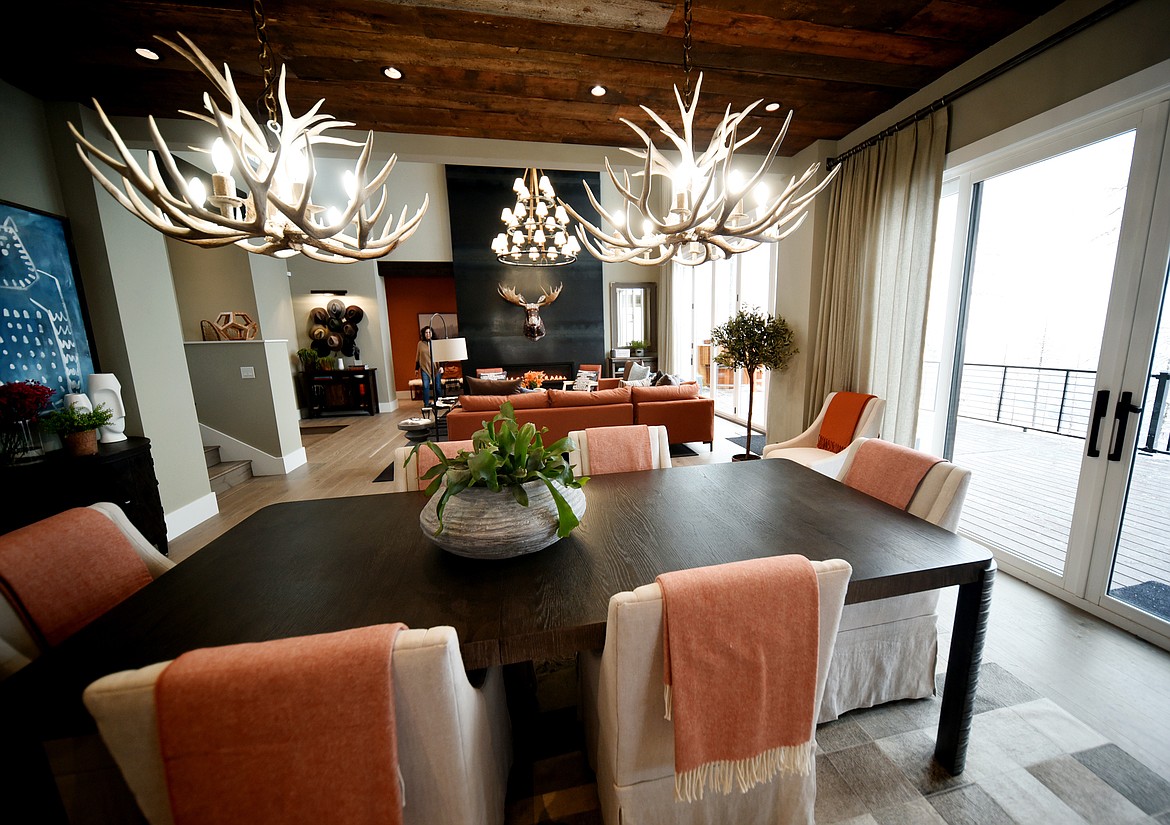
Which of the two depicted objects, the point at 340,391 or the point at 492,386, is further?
A: the point at 340,391

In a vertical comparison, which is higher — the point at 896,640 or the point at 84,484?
the point at 84,484

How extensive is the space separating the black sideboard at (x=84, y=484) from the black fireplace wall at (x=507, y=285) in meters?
5.56

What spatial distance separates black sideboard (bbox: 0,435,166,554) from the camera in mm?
2156

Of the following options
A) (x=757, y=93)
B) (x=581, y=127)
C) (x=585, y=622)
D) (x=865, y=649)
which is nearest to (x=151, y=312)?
(x=581, y=127)

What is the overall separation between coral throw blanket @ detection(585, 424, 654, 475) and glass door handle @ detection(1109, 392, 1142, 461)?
2069 millimetres

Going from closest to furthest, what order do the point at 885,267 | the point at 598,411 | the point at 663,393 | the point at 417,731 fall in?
the point at 417,731 < the point at 885,267 < the point at 598,411 < the point at 663,393

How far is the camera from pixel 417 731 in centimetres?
78

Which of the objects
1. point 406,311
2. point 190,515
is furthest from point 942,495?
point 406,311

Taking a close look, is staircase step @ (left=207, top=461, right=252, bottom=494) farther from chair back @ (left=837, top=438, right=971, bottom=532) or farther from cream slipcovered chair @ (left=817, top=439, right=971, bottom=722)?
chair back @ (left=837, top=438, right=971, bottom=532)

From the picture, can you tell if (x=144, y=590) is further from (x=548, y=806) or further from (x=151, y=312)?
(x=151, y=312)

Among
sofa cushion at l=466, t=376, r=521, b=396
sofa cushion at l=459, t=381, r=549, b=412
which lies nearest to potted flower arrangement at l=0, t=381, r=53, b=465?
sofa cushion at l=459, t=381, r=549, b=412

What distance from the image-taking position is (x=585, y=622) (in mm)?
949

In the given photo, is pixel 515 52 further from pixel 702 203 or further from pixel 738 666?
pixel 738 666

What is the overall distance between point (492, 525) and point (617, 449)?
3.38ft
